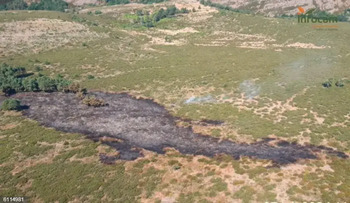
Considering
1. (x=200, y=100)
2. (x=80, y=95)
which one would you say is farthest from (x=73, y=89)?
(x=200, y=100)

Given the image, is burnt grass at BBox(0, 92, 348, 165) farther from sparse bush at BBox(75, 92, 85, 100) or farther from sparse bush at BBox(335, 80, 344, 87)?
sparse bush at BBox(335, 80, 344, 87)

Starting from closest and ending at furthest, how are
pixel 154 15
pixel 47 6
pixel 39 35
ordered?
pixel 39 35 → pixel 154 15 → pixel 47 6

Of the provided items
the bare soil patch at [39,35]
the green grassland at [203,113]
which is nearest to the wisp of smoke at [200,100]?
the green grassland at [203,113]

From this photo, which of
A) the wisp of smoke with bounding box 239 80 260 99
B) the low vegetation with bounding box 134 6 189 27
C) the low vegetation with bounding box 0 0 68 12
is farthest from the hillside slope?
the wisp of smoke with bounding box 239 80 260 99

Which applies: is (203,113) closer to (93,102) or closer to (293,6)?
(93,102)

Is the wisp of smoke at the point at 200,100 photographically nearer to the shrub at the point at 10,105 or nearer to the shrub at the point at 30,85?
the shrub at the point at 10,105
